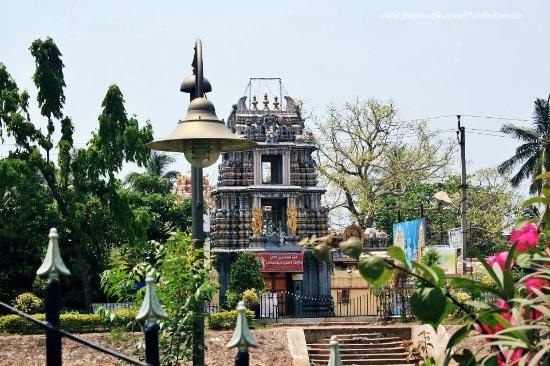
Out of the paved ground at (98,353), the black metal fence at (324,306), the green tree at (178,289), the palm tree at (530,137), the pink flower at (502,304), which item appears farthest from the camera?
the palm tree at (530,137)

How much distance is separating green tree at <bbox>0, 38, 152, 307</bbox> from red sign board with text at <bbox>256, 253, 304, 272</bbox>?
553 cm

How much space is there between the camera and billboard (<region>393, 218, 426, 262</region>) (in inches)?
1025

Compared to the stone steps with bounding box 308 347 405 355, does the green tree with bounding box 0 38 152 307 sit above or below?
above

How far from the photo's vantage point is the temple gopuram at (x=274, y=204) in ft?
96.1

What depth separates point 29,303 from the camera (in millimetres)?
22922

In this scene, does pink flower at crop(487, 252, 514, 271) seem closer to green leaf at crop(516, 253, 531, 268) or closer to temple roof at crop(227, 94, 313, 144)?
green leaf at crop(516, 253, 531, 268)

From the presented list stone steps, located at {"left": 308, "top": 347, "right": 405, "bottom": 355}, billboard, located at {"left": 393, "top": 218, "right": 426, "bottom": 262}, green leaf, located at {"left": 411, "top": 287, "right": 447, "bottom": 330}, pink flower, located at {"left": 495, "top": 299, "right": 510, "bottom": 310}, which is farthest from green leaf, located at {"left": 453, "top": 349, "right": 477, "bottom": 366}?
billboard, located at {"left": 393, "top": 218, "right": 426, "bottom": 262}

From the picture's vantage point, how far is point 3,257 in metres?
25.8

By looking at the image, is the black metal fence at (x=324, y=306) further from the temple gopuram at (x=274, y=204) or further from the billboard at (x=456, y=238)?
the billboard at (x=456, y=238)

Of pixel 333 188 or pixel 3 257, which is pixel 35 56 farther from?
pixel 333 188

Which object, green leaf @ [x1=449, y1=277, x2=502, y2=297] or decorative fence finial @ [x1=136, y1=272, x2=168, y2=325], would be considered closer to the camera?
decorative fence finial @ [x1=136, y1=272, x2=168, y2=325]

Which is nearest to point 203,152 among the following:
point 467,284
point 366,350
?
point 467,284

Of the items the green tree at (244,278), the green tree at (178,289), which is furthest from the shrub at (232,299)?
the green tree at (178,289)

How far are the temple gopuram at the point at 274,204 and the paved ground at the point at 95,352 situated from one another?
8.50m
